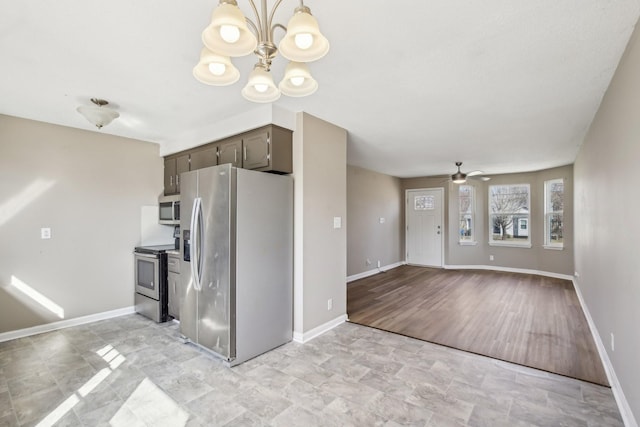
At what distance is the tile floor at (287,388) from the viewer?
2.00 m

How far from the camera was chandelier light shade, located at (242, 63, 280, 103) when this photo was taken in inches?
59.4

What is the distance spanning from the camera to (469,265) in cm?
763

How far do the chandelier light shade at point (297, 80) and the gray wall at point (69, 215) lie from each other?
11.6 feet

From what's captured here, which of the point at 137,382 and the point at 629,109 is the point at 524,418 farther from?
the point at 137,382

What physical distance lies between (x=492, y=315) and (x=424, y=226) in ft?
13.5

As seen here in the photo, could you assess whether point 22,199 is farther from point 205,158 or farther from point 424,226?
point 424,226

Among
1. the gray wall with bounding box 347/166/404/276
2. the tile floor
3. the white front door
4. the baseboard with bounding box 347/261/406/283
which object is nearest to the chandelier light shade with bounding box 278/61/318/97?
the tile floor

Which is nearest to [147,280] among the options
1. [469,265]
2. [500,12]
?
[500,12]

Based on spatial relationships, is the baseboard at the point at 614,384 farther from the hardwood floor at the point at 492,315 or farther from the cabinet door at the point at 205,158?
the cabinet door at the point at 205,158

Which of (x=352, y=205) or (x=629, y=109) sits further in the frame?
(x=352, y=205)

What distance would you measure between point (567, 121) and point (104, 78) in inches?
184

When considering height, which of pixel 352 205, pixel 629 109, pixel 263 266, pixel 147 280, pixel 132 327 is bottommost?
pixel 132 327

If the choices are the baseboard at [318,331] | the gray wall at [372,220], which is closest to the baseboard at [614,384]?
the baseboard at [318,331]

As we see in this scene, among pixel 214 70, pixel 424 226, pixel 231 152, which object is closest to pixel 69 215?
pixel 231 152
